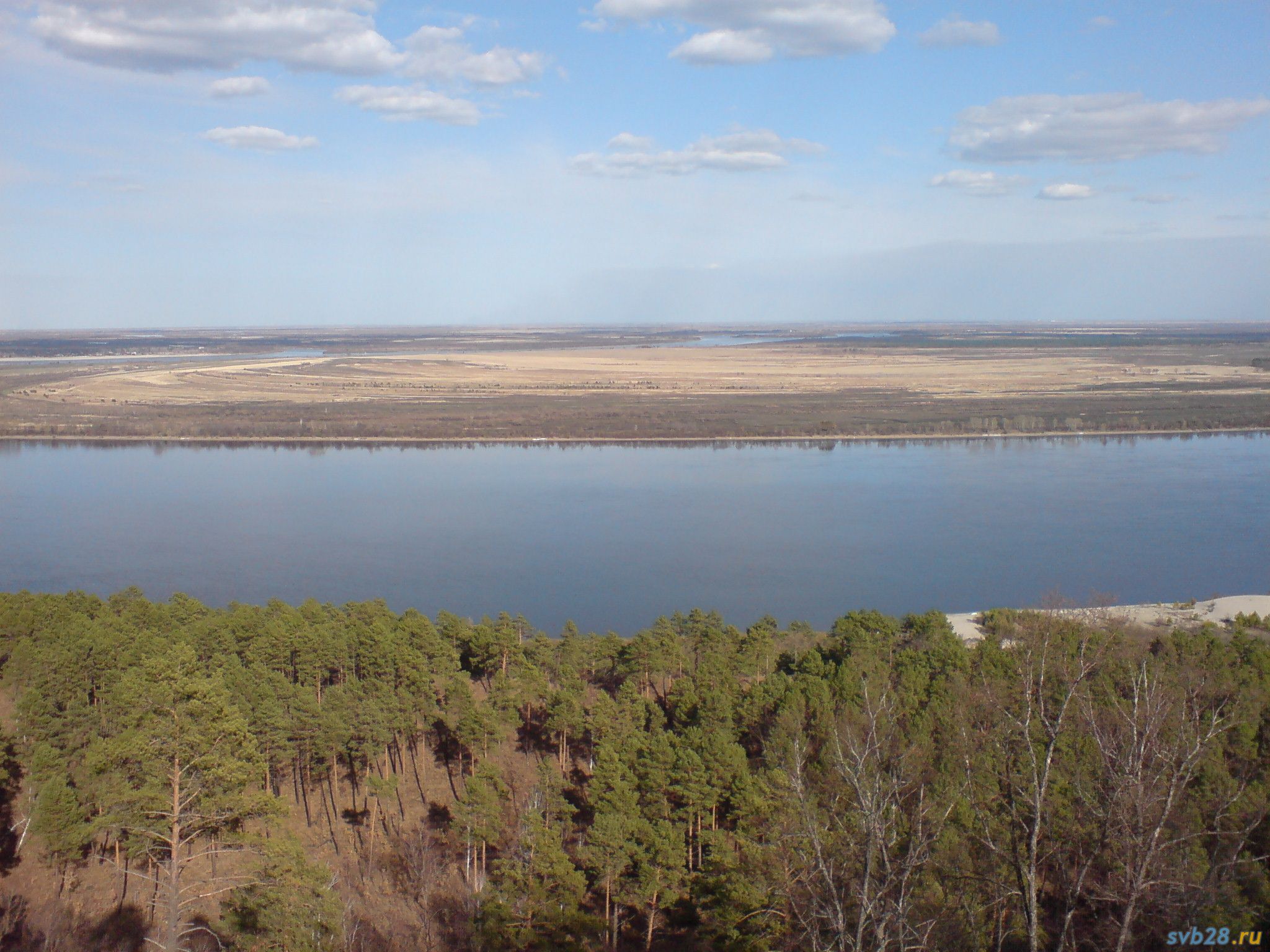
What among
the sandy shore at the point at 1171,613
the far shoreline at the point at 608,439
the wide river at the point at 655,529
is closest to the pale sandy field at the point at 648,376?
the far shoreline at the point at 608,439

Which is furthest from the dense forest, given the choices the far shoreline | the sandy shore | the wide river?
the far shoreline

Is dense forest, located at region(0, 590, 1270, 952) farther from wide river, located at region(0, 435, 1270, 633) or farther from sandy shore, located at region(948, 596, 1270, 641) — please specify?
wide river, located at region(0, 435, 1270, 633)

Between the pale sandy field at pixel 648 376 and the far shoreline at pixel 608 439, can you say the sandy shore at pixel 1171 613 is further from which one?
the pale sandy field at pixel 648 376

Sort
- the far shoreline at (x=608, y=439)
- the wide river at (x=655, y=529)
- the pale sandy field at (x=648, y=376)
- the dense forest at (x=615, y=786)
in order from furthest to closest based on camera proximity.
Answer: the pale sandy field at (x=648, y=376)
the far shoreline at (x=608, y=439)
the wide river at (x=655, y=529)
the dense forest at (x=615, y=786)

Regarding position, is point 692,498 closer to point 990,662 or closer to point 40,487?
point 990,662

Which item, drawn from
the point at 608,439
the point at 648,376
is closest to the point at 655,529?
the point at 608,439
